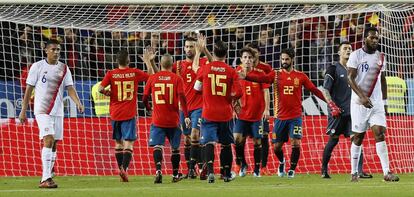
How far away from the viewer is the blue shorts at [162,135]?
52.4ft

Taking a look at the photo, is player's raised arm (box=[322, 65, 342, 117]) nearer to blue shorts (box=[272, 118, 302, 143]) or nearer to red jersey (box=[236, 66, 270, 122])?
blue shorts (box=[272, 118, 302, 143])

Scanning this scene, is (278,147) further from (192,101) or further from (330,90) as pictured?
Result: (192,101)

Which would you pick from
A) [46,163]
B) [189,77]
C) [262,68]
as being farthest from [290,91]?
[46,163]

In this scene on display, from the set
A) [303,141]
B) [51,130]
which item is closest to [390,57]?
[303,141]

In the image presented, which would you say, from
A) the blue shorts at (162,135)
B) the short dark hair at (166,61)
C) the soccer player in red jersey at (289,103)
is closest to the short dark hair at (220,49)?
the short dark hair at (166,61)

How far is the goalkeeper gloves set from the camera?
1725 centimetres

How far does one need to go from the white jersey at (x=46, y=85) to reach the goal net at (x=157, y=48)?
373 cm

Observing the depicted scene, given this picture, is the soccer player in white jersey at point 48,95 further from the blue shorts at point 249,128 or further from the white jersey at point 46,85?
the blue shorts at point 249,128

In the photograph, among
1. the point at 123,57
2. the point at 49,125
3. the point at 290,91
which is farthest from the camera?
the point at 290,91

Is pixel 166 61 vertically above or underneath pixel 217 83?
above

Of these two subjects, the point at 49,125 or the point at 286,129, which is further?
the point at 286,129

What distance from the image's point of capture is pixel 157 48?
2156 cm

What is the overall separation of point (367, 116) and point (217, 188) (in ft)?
8.29

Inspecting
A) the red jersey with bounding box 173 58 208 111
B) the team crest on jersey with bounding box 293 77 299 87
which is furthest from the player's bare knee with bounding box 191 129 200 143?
the team crest on jersey with bounding box 293 77 299 87
